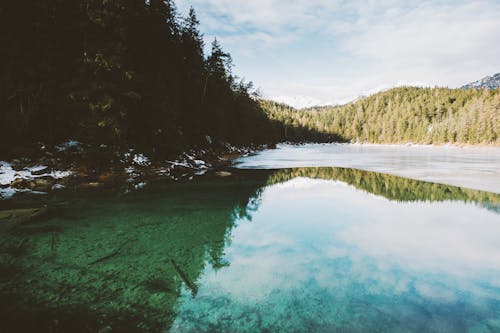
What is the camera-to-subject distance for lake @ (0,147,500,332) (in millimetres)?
5020

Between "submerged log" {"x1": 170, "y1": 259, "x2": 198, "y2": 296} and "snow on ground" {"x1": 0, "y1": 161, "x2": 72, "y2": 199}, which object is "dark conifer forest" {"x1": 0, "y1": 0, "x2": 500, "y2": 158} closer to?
"snow on ground" {"x1": 0, "y1": 161, "x2": 72, "y2": 199}

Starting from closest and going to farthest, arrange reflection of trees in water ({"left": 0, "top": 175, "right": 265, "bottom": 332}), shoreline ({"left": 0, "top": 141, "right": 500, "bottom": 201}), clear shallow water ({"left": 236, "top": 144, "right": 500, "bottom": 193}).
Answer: reflection of trees in water ({"left": 0, "top": 175, "right": 265, "bottom": 332})
shoreline ({"left": 0, "top": 141, "right": 500, "bottom": 201})
clear shallow water ({"left": 236, "top": 144, "right": 500, "bottom": 193})

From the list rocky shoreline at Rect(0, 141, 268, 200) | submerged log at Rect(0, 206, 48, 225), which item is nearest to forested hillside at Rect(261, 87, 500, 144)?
rocky shoreline at Rect(0, 141, 268, 200)

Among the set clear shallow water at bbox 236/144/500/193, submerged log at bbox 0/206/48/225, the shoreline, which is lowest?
clear shallow water at bbox 236/144/500/193

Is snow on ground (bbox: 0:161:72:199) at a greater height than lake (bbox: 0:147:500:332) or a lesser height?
greater

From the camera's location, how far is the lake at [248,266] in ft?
16.5

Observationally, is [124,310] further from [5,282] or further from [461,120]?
[461,120]

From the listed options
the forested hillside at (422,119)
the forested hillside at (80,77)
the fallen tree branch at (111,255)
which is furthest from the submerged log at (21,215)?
the forested hillside at (422,119)

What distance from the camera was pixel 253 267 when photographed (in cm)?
726

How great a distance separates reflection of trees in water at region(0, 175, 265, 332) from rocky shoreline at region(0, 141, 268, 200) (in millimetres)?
4301

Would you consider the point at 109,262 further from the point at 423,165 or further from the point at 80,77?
Result: the point at 423,165

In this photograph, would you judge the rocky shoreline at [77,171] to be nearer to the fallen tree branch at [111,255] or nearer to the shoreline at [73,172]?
the shoreline at [73,172]

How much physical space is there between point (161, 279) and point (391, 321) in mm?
4676

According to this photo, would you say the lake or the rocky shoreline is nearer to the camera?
the lake
